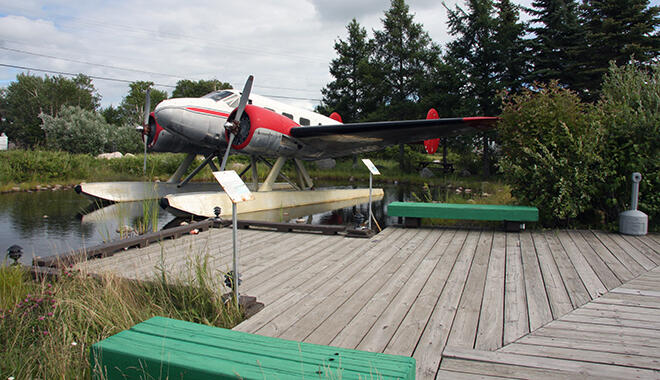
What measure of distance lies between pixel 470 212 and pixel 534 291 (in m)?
3.07

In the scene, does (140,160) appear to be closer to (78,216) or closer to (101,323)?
(78,216)

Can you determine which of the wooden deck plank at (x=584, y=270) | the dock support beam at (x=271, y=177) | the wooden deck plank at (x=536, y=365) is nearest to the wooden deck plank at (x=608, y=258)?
the wooden deck plank at (x=584, y=270)

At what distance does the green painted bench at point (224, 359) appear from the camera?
Result: 5.63 ft

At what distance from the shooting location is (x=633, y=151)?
22.8ft

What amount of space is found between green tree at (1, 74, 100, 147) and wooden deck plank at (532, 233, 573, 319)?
60.9 m

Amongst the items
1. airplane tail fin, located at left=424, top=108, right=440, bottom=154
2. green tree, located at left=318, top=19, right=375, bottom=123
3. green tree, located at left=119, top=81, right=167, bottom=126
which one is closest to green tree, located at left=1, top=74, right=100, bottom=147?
green tree, located at left=119, top=81, right=167, bottom=126

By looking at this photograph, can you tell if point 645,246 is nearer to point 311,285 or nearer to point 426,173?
point 311,285

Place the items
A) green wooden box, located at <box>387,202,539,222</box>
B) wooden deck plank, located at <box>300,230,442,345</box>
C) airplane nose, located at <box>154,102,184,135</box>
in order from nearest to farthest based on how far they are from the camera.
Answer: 1. wooden deck plank, located at <box>300,230,442,345</box>
2. green wooden box, located at <box>387,202,539,222</box>
3. airplane nose, located at <box>154,102,184,135</box>

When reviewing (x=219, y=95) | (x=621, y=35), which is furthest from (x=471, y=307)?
(x=621, y=35)

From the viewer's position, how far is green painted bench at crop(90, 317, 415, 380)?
67.5 inches

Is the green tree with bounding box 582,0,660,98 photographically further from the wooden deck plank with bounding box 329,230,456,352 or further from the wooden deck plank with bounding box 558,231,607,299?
the wooden deck plank with bounding box 329,230,456,352

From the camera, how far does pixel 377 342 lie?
2.85m

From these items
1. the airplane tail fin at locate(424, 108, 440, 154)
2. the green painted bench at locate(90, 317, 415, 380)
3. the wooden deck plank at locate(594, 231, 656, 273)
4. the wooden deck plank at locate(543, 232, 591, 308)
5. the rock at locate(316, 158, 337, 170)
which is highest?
Answer: the airplane tail fin at locate(424, 108, 440, 154)

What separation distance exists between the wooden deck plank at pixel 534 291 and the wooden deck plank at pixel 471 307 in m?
0.41
